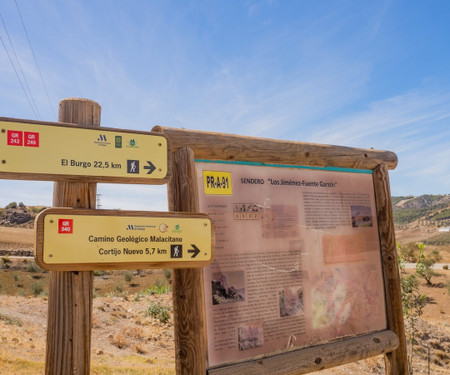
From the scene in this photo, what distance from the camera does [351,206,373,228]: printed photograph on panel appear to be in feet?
11.5

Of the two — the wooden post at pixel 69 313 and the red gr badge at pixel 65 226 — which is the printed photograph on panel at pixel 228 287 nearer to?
the wooden post at pixel 69 313

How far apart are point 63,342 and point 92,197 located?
2.68ft

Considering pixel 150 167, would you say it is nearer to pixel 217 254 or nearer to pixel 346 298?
pixel 217 254

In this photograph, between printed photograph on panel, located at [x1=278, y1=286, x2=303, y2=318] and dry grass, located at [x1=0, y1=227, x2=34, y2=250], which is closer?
printed photograph on panel, located at [x1=278, y1=286, x2=303, y2=318]

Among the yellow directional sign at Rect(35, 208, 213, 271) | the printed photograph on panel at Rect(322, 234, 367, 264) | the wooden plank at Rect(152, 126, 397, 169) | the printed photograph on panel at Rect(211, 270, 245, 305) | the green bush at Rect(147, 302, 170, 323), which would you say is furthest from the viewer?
the green bush at Rect(147, 302, 170, 323)

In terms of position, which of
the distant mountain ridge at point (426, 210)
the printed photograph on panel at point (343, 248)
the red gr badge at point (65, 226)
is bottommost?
the printed photograph on panel at point (343, 248)

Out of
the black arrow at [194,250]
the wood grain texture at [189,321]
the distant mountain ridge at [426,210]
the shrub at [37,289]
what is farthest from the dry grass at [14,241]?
the distant mountain ridge at [426,210]

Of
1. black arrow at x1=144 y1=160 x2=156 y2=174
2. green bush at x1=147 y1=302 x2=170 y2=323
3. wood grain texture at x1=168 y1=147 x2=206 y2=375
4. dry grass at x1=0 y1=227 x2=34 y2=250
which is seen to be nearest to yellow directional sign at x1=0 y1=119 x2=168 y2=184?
black arrow at x1=144 y1=160 x2=156 y2=174

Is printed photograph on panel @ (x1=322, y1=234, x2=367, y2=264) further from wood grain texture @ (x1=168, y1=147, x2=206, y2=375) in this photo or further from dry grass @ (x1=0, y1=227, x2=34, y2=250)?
dry grass @ (x1=0, y1=227, x2=34, y2=250)

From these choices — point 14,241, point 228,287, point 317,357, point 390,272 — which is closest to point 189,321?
point 228,287

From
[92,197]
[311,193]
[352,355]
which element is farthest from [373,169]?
[92,197]

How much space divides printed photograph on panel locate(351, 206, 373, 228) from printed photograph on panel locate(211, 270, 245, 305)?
1386 millimetres

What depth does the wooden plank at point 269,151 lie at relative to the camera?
8.87 ft

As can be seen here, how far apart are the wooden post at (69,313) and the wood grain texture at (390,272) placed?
109 inches
